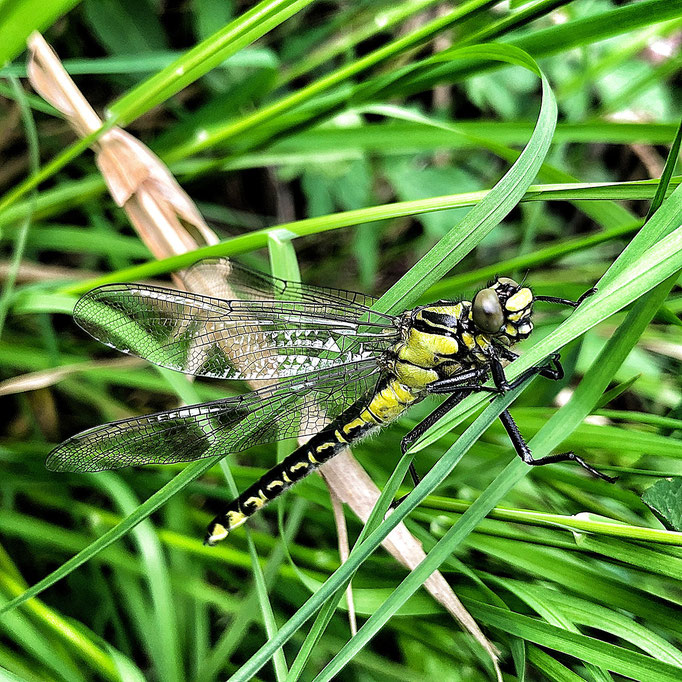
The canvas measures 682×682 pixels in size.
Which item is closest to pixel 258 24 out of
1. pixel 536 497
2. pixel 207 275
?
pixel 207 275

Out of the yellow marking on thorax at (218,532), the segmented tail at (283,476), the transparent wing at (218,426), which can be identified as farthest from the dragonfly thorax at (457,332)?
the yellow marking on thorax at (218,532)

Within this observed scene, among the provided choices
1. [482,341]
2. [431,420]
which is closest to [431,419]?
[431,420]

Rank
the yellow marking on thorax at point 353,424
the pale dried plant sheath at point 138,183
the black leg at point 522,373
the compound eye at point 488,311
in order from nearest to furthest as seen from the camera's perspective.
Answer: the black leg at point 522,373 → the compound eye at point 488,311 → the yellow marking on thorax at point 353,424 → the pale dried plant sheath at point 138,183

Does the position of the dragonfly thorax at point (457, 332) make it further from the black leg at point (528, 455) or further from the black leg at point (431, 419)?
the black leg at point (528, 455)

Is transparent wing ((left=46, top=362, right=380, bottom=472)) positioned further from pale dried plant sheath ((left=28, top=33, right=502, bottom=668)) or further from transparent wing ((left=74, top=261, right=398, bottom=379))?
→ pale dried plant sheath ((left=28, top=33, right=502, bottom=668))

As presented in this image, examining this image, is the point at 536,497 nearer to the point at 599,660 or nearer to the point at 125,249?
the point at 599,660
